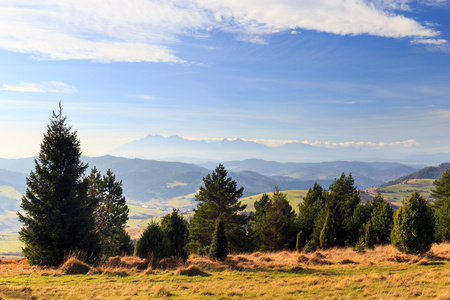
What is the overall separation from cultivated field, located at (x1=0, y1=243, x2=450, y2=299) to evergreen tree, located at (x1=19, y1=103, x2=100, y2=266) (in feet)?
13.1

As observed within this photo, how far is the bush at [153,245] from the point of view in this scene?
19.0 metres

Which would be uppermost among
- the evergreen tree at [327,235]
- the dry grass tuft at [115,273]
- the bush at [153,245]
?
the bush at [153,245]

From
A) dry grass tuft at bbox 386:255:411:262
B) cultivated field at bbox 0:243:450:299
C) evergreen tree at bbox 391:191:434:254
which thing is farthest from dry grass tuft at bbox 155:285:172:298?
evergreen tree at bbox 391:191:434:254

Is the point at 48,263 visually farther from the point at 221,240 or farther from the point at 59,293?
the point at 221,240

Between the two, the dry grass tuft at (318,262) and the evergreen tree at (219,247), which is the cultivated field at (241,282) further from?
the evergreen tree at (219,247)

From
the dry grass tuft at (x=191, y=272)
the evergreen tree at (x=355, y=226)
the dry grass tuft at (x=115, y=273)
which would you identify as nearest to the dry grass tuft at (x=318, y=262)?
the dry grass tuft at (x=191, y=272)

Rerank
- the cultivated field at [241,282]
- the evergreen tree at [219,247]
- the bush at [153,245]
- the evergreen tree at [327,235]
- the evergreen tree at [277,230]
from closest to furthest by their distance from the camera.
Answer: the cultivated field at [241,282] < the bush at [153,245] < the evergreen tree at [219,247] < the evergreen tree at [327,235] < the evergreen tree at [277,230]

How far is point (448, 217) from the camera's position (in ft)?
102

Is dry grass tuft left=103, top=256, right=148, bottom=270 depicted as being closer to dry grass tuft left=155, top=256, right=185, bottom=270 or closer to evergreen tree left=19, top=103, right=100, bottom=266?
dry grass tuft left=155, top=256, right=185, bottom=270

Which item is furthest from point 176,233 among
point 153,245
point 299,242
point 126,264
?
point 299,242

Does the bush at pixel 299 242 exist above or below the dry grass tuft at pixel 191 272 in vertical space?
below

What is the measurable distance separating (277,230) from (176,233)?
21319 mm

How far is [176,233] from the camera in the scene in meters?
21.5

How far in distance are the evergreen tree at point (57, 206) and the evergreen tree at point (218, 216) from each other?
66.1ft
